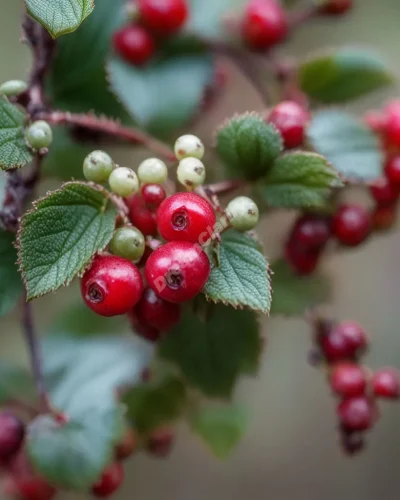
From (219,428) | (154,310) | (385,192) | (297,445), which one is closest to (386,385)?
(385,192)

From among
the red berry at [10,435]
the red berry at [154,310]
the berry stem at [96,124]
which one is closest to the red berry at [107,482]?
the red berry at [10,435]

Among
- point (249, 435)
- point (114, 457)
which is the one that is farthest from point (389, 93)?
point (114, 457)

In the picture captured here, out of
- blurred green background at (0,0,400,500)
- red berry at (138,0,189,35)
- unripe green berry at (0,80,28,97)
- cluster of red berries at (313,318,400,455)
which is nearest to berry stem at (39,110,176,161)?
unripe green berry at (0,80,28,97)

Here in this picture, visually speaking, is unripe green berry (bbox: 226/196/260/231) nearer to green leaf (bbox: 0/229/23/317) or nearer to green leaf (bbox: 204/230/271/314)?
green leaf (bbox: 204/230/271/314)

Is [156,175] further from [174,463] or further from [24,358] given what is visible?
[174,463]

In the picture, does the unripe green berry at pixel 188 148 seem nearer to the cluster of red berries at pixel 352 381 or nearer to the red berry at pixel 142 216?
the red berry at pixel 142 216
